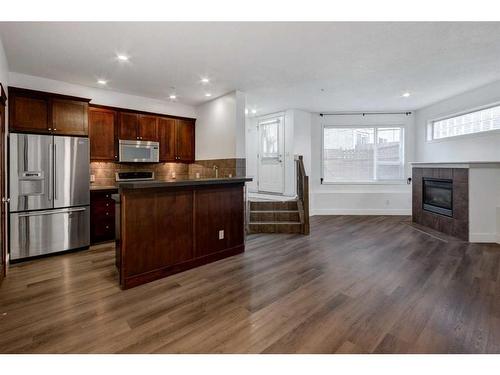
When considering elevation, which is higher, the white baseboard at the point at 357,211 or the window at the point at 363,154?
the window at the point at 363,154

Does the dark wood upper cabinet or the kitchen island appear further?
the dark wood upper cabinet

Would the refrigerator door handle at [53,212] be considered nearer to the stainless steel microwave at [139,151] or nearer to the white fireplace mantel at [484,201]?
the stainless steel microwave at [139,151]

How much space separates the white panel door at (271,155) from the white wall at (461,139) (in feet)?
11.9

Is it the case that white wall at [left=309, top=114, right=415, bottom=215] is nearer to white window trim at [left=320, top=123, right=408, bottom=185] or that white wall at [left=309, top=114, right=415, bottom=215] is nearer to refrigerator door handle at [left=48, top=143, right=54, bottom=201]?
white window trim at [left=320, top=123, right=408, bottom=185]

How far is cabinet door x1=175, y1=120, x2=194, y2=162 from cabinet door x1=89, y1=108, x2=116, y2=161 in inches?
53.2

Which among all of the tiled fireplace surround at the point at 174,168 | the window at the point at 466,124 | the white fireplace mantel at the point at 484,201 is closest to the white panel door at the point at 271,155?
the tiled fireplace surround at the point at 174,168

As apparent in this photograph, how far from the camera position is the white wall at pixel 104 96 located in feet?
13.7

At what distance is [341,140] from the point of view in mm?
7484

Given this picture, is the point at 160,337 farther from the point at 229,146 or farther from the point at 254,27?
the point at 229,146

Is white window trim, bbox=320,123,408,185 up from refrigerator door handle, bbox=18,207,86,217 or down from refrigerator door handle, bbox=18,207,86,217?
up

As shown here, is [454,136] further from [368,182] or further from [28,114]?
[28,114]

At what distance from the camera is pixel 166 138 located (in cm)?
585

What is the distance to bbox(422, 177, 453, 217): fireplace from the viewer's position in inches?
205

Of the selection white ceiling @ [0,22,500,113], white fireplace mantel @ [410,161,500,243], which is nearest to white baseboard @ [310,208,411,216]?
white fireplace mantel @ [410,161,500,243]
